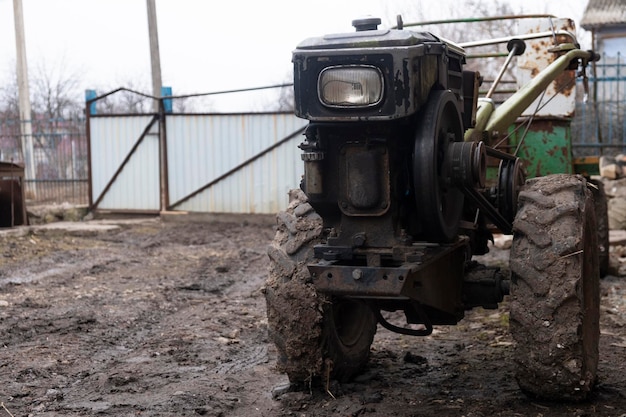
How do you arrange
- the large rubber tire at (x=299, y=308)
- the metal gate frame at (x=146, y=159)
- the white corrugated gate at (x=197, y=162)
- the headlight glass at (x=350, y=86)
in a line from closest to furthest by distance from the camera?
the headlight glass at (x=350, y=86)
the large rubber tire at (x=299, y=308)
the white corrugated gate at (x=197, y=162)
the metal gate frame at (x=146, y=159)

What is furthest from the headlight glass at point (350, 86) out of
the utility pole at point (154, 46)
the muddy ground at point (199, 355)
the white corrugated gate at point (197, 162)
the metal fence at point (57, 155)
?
the utility pole at point (154, 46)

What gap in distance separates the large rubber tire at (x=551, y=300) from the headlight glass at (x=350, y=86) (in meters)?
0.99

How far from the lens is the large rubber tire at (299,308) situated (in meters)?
4.40

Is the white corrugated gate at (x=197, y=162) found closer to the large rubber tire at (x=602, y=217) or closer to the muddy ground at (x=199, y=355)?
the muddy ground at (x=199, y=355)

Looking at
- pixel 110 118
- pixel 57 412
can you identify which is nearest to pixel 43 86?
pixel 110 118

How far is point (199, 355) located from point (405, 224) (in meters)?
2.14

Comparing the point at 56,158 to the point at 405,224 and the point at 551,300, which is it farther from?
the point at 551,300

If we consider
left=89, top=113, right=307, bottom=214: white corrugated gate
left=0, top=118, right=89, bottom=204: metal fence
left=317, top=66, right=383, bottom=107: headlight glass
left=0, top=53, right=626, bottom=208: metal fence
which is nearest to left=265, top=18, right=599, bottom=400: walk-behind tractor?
left=317, top=66, right=383, bottom=107: headlight glass

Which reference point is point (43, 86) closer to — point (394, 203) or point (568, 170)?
point (568, 170)

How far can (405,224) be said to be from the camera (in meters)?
4.24

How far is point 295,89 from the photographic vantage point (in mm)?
4055

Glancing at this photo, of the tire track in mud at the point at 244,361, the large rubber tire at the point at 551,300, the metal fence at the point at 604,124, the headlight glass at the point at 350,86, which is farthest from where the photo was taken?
the metal fence at the point at 604,124

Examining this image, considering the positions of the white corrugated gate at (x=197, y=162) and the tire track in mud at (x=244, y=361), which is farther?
the white corrugated gate at (x=197, y=162)

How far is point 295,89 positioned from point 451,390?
6.20 feet
